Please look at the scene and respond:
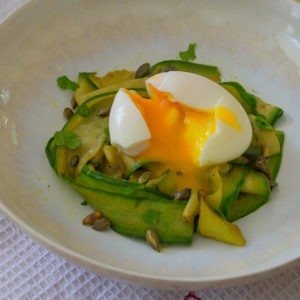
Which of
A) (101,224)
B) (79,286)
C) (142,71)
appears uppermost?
(142,71)

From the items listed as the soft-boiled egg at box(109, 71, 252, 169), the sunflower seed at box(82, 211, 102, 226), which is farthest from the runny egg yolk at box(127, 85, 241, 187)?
the sunflower seed at box(82, 211, 102, 226)

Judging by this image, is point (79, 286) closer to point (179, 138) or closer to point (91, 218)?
point (91, 218)

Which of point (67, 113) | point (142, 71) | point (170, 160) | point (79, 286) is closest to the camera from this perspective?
point (79, 286)

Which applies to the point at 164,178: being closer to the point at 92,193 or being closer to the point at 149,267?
the point at 92,193

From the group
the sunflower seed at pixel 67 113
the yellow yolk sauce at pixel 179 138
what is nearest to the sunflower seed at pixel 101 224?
the yellow yolk sauce at pixel 179 138

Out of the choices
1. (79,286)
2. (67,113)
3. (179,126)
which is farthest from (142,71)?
(79,286)

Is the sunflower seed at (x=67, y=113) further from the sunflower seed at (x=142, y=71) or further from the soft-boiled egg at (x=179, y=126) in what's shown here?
the sunflower seed at (x=142, y=71)
